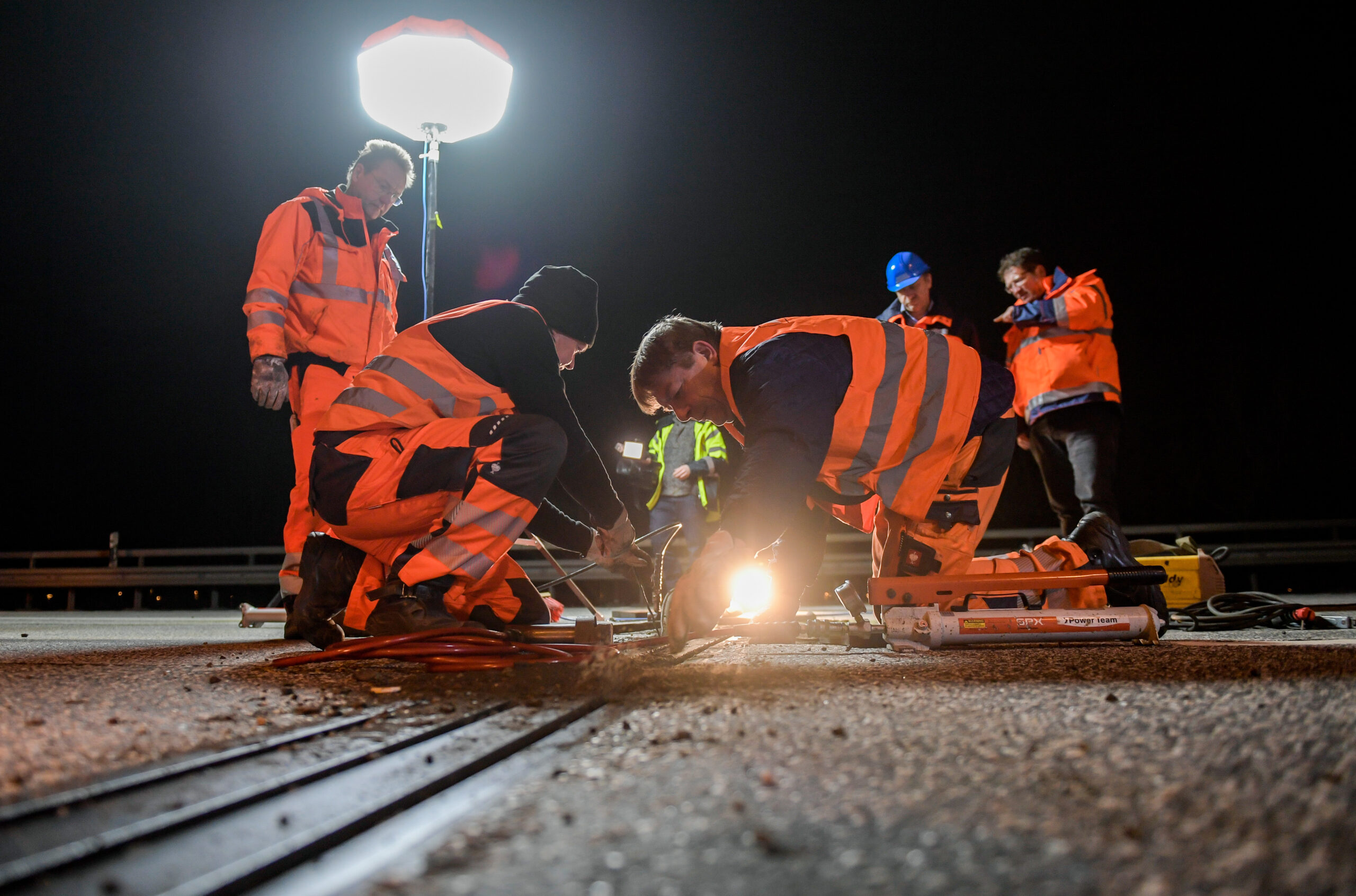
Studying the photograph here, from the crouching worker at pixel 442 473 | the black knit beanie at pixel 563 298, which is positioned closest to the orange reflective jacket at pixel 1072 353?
the black knit beanie at pixel 563 298

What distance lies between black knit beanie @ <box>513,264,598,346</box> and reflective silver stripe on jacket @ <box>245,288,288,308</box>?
42.9 inches

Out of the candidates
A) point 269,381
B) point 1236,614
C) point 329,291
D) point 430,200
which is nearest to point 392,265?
point 430,200

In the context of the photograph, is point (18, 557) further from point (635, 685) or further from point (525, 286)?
point (635, 685)

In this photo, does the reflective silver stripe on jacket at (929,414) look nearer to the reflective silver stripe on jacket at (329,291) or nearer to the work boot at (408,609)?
the work boot at (408,609)

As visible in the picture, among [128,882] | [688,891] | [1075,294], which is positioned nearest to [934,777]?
[688,891]

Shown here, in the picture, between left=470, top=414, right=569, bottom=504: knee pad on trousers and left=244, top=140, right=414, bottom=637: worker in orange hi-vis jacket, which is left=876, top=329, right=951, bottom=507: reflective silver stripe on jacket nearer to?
left=470, top=414, right=569, bottom=504: knee pad on trousers

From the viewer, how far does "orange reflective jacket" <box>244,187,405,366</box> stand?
2994 millimetres

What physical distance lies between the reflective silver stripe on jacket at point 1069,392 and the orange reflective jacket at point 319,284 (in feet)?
10.5

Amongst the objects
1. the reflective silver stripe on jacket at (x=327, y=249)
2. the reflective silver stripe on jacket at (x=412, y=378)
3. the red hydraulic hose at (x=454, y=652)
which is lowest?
the red hydraulic hose at (x=454, y=652)

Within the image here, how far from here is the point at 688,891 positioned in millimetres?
504

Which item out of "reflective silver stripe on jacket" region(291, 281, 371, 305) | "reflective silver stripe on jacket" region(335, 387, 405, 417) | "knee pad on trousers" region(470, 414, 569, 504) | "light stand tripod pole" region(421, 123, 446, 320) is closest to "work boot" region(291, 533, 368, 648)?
"reflective silver stripe on jacket" region(335, 387, 405, 417)

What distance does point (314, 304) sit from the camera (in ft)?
10.3

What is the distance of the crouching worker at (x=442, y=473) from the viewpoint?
2207 millimetres

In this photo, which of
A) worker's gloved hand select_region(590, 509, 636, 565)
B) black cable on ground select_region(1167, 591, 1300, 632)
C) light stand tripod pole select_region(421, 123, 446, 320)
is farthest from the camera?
light stand tripod pole select_region(421, 123, 446, 320)
